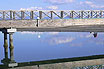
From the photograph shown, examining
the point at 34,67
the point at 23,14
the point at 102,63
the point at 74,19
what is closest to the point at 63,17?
the point at 74,19

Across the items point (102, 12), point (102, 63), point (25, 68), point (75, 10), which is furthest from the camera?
point (102, 12)

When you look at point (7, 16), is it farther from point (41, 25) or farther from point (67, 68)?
point (67, 68)

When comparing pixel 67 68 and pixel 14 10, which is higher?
pixel 14 10

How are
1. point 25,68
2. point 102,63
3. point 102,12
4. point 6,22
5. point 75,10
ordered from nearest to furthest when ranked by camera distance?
point 25,68
point 102,63
point 6,22
point 75,10
point 102,12

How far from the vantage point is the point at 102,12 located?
3606 centimetres

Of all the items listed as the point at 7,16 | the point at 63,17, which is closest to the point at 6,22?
the point at 7,16

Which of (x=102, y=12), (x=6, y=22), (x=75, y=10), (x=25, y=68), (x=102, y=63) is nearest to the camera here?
(x=25, y=68)

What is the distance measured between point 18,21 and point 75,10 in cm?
745

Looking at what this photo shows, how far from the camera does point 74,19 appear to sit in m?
32.4

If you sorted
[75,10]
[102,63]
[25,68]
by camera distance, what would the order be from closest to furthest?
[25,68], [102,63], [75,10]

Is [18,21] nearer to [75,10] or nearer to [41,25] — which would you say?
[41,25]

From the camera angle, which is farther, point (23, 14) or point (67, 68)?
point (23, 14)

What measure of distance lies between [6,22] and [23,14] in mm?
2239

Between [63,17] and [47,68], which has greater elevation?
[63,17]
